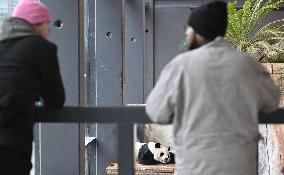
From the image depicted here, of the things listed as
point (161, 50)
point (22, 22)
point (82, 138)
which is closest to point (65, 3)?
point (82, 138)

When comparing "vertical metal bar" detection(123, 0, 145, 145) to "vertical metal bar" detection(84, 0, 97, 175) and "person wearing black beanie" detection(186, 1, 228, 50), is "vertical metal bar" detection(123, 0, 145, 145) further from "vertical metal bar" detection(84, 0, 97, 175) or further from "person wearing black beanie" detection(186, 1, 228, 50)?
"person wearing black beanie" detection(186, 1, 228, 50)

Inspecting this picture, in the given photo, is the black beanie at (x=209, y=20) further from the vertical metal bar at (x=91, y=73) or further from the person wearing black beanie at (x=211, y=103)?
the vertical metal bar at (x=91, y=73)

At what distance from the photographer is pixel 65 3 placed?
4.05 meters

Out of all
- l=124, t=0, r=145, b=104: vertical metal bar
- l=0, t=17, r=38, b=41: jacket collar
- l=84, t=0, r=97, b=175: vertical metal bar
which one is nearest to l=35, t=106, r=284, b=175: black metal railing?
l=0, t=17, r=38, b=41: jacket collar

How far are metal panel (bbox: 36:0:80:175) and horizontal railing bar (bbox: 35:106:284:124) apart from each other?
1.76 meters

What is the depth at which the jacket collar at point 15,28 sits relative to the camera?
222 centimetres

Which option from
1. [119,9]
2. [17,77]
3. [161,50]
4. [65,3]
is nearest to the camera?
[17,77]

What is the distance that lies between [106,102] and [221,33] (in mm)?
5138

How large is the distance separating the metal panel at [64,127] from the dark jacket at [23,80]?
1761 millimetres

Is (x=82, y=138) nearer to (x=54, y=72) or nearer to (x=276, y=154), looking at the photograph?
(x=276, y=154)

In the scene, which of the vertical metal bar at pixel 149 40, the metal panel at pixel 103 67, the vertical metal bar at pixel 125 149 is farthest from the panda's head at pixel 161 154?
the vertical metal bar at pixel 149 40

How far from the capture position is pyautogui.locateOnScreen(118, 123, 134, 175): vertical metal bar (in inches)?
83.4

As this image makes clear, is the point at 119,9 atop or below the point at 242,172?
atop

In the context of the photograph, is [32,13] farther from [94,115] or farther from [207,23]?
[207,23]
